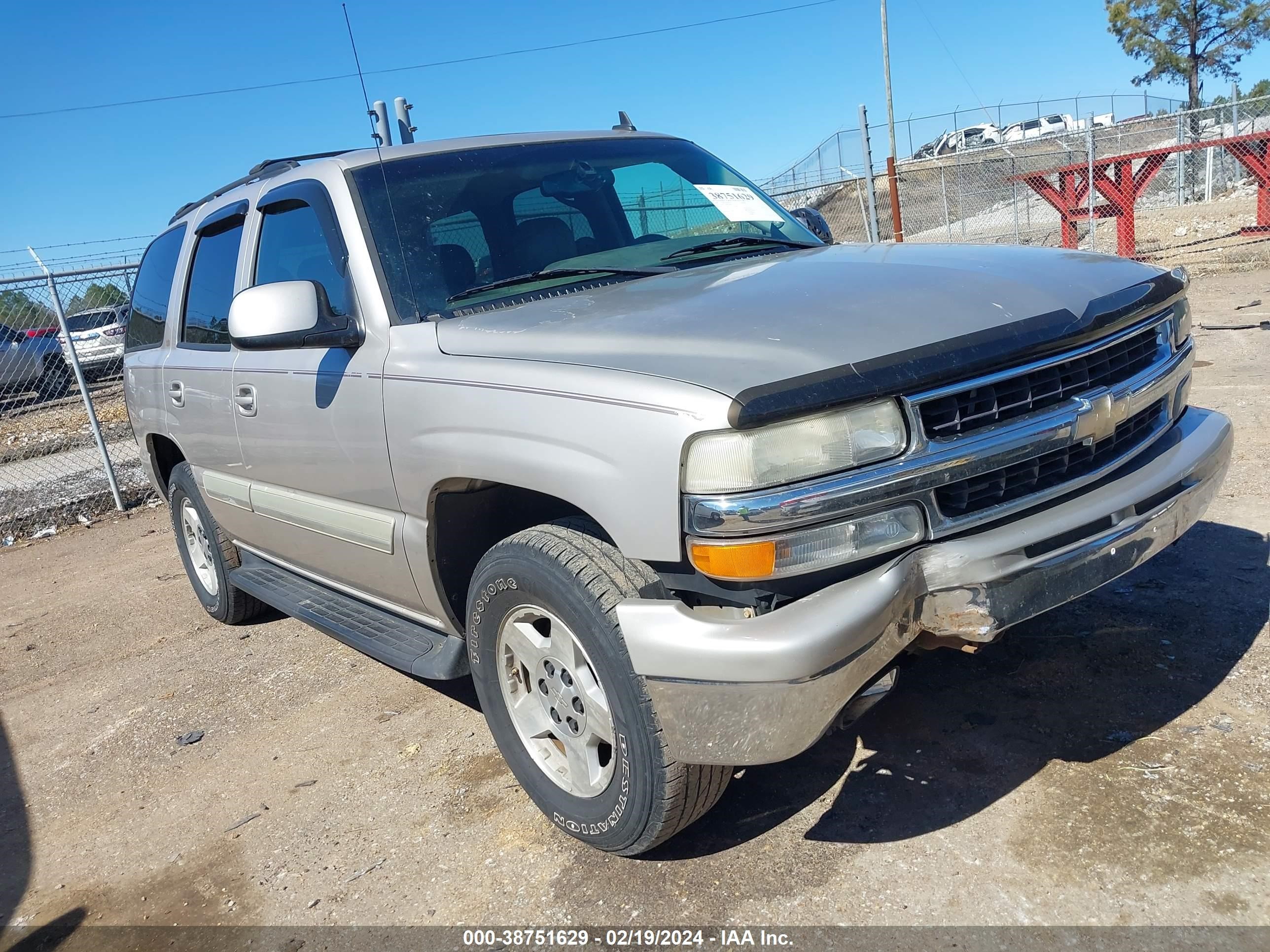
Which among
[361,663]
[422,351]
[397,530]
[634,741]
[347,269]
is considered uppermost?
[347,269]

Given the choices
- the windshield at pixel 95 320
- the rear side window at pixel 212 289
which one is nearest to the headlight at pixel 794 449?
the rear side window at pixel 212 289

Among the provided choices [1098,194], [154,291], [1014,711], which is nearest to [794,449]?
[1014,711]

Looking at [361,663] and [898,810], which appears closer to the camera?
[898,810]

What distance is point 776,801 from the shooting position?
9.36 ft

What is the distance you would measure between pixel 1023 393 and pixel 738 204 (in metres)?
1.83

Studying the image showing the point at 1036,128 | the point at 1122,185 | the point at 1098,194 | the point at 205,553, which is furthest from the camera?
the point at 1036,128

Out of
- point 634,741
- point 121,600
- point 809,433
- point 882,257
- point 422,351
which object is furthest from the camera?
point 121,600

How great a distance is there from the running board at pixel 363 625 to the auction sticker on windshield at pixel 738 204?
186cm

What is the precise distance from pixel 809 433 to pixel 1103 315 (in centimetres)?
93

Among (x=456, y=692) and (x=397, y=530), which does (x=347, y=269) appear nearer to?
(x=397, y=530)

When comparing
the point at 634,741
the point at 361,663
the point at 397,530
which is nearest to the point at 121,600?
the point at 361,663

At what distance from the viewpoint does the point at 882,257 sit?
3.09 m

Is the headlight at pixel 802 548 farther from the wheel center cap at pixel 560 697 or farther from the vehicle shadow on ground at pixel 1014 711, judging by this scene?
the wheel center cap at pixel 560 697

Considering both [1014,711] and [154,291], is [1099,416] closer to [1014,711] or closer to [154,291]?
[1014,711]
